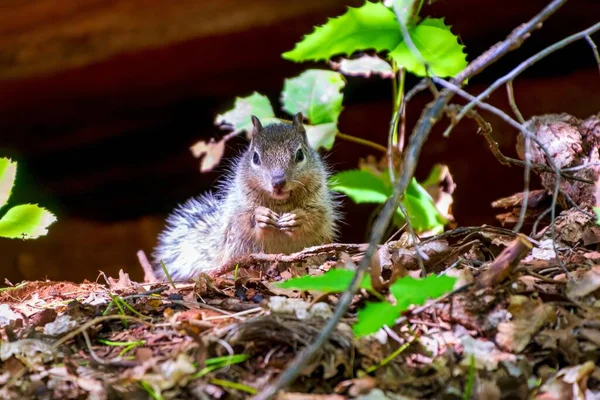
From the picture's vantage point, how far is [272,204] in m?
4.79

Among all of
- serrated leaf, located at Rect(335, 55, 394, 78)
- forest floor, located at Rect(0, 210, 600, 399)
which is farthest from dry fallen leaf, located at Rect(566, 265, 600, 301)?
serrated leaf, located at Rect(335, 55, 394, 78)

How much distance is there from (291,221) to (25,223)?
164 cm

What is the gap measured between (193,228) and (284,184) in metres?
1.47

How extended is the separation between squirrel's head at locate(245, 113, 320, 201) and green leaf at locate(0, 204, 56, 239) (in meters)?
1.39

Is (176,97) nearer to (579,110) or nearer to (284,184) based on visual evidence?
(284,184)

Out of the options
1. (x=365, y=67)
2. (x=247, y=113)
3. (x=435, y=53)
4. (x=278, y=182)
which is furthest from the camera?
(x=247, y=113)

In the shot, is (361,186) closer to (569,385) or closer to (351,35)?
(351,35)

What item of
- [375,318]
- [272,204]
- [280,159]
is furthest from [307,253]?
[375,318]

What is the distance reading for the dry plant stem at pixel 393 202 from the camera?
1.94 meters

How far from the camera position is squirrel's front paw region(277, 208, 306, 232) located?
4500mm

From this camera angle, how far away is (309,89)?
16.0ft

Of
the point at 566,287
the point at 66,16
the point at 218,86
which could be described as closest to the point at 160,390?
the point at 566,287

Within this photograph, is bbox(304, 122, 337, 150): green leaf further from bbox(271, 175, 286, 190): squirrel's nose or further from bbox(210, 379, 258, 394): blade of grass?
bbox(210, 379, 258, 394): blade of grass

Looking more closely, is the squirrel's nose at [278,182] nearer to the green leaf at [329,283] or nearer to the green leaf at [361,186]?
the green leaf at [361,186]
